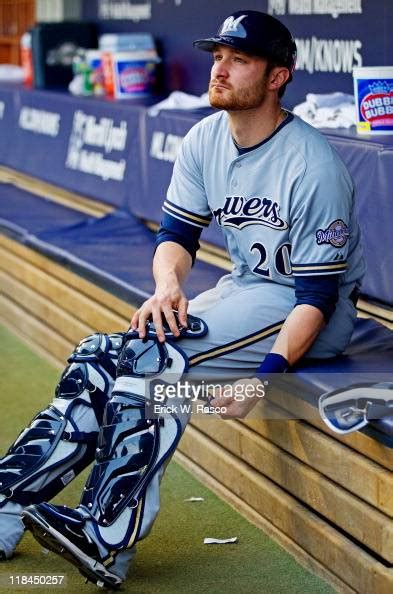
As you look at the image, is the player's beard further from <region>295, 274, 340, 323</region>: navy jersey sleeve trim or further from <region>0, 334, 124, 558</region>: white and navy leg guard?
<region>0, 334, 124, 558</region>: white and navy leg guard

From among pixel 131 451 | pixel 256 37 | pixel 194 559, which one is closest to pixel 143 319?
pixel 131 451

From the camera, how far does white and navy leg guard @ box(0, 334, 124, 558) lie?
8.67 ft

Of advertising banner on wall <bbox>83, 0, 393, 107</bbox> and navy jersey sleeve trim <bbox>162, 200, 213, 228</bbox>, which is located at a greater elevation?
advertising banner on wall <bbox>83, 0, 393, 107</bbox>

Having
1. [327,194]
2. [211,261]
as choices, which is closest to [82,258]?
[211,261]

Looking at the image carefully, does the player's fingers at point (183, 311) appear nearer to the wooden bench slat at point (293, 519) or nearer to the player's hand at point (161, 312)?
the player's hand at point (161, 312)

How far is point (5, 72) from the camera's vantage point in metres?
7.05

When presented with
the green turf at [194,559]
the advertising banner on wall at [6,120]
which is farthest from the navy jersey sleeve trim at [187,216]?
the advertising banner on wall at [6,120]

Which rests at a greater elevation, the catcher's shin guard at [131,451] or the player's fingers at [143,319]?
the player's fingers at [143,319]

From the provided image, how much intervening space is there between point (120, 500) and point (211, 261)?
1.78 metres

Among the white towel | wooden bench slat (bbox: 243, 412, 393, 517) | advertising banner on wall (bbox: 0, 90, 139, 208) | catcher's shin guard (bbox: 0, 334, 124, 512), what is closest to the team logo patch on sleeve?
wooden bench slat (bbox: 243, 412, 393, 517)

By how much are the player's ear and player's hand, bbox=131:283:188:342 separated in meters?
0.52

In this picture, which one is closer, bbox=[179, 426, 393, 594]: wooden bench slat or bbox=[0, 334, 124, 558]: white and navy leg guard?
bbox=[179, 426, 393, 594]: wooden bench slat

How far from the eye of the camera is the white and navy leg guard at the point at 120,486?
2.38 meters

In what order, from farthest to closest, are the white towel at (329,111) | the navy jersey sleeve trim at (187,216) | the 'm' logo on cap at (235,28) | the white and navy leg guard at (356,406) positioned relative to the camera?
the white towel at (329,111) → the navy jersey sleeve trim at (187,216) → the 'm' logo on cap at (235,28) → the white and navy leg guard at (356,406)
